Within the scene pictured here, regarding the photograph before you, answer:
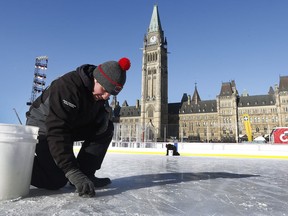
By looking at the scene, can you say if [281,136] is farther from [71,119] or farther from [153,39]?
[153,39]

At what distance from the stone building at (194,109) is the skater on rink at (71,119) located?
165ft

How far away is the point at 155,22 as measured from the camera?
74.5 metres

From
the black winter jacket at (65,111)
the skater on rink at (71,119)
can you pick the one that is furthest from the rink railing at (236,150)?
the black winter jacket at (65,111)

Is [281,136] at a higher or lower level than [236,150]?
higher

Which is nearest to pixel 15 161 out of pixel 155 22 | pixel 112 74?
pixel 112 74

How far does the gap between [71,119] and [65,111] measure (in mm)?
88

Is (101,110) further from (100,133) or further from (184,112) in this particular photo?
(184,112)

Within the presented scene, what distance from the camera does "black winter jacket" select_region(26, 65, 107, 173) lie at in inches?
72.1

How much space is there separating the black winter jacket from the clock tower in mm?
60111

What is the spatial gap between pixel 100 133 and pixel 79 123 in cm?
32

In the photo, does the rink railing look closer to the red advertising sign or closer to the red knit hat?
the red advertising sign

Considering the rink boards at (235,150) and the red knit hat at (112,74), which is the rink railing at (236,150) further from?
the red knit hat at (112,74)

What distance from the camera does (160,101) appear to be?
2601 inches

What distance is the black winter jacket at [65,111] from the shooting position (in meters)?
1.83
